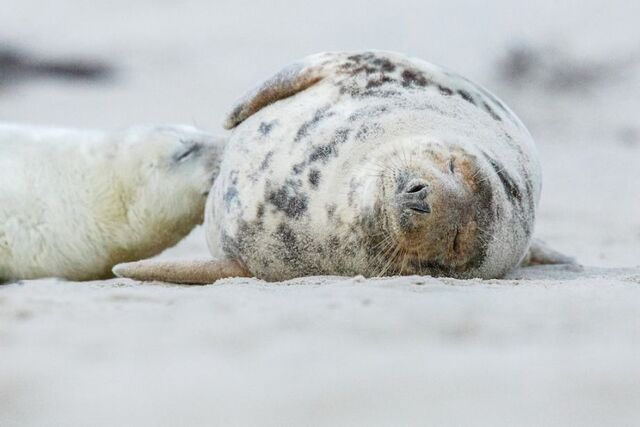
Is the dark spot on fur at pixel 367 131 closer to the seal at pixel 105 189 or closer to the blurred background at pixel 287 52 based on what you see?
the seal at pixel 105 189

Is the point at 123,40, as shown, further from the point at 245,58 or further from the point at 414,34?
the point at 414,34

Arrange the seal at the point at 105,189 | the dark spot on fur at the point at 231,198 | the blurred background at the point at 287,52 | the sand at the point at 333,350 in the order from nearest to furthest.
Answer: the sand at the point at 333,350
the dark spot on fur at the point at 231,198
the seal at the point at 105,189
the blurred background at the point at 287,52

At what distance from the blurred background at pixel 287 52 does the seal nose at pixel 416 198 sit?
20.1 ft

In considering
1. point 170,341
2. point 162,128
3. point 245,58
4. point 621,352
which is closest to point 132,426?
point 170,341

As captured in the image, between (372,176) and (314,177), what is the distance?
0.28 metres

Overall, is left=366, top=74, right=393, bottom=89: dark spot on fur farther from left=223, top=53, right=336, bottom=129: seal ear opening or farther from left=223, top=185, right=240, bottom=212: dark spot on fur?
left=223, top=185, right=240, bottom=212: dark spot on fur

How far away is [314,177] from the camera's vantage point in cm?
335

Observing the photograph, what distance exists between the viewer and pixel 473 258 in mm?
3174

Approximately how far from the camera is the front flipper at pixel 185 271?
139 inches

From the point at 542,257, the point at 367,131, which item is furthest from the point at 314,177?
the point at 542,257

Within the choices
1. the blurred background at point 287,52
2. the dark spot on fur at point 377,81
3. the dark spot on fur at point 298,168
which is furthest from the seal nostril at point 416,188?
the blurred background at point 287,52

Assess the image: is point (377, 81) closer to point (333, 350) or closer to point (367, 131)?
point (367, 131)

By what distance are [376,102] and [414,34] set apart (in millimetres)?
6741

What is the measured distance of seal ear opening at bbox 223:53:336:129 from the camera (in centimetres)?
374
